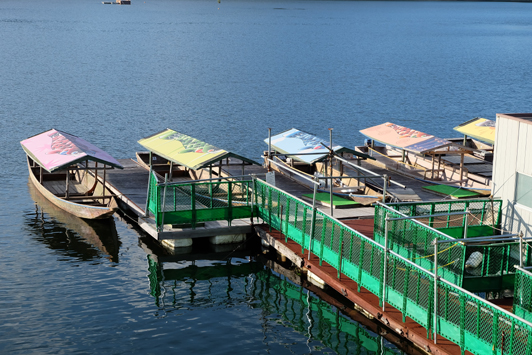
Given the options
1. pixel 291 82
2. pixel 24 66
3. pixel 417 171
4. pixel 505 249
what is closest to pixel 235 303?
pixel 505 249

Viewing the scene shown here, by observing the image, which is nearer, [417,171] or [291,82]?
[417,171]

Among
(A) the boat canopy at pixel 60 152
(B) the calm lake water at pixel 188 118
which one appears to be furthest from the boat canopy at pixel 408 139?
(A) the boat canopy at pixel 60 152

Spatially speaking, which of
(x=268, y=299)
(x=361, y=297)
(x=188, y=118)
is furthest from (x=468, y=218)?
(x=188, y=118)

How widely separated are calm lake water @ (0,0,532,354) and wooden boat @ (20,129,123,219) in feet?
3.41

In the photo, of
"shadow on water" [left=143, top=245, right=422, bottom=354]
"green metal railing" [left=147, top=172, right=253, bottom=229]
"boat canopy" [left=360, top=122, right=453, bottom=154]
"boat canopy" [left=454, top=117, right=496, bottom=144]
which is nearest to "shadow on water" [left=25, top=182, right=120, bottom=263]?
"shadow on water" [left=143, top=245, right=422, bottom=354]

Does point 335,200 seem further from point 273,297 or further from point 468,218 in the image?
point 273,297

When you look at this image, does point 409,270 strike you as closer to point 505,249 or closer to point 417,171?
point 505,249

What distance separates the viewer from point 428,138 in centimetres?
4222

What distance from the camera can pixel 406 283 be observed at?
2123 centimetres

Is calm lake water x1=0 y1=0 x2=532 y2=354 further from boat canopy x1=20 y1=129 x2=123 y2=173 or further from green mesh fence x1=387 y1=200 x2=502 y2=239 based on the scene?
green mesh fence x1=387 y1=200 x2=502 y2=239

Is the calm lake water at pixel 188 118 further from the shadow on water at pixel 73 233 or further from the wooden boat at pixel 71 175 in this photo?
the wooden boat at pixel 71 175

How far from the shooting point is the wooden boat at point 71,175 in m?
35.6

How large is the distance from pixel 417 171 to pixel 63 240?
69.4 feet

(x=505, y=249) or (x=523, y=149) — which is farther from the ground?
(x=523, y=149)
